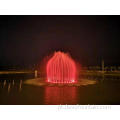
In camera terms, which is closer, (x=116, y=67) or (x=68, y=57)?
(x=68, y=57)

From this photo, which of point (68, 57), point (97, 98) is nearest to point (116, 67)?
point (68, 57)

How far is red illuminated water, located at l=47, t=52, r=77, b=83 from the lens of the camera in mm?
21422

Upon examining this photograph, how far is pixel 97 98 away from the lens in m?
10.6

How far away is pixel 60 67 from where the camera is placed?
2208cm

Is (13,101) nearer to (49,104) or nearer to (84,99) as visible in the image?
(49,104)

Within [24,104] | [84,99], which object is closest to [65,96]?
[84,99]

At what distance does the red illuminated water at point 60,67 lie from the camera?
21422 mm

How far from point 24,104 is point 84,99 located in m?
3.75
